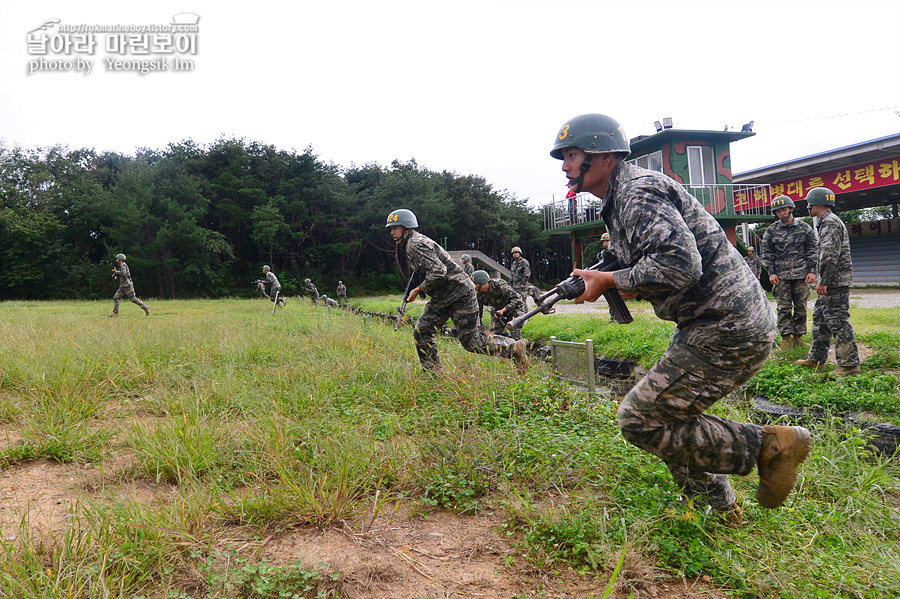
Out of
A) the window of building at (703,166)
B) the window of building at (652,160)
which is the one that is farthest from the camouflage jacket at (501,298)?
the window of building at (703,166)

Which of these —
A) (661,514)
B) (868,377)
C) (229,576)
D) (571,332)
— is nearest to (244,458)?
(229,576)

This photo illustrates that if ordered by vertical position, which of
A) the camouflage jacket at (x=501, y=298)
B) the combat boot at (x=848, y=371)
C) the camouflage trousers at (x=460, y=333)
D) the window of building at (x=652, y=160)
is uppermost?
the window of building at (x=652, y=160)

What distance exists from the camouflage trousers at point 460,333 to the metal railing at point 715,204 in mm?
13650

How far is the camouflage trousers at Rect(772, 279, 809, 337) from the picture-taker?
22.0 feet

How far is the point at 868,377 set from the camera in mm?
4793

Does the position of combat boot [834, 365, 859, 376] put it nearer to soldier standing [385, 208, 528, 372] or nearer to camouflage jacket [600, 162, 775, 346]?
Result: soldier standing [385, 208, 528, 372]

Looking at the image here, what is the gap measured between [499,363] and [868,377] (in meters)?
3.28

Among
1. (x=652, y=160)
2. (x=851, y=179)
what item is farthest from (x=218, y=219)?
(x=851, y=179)

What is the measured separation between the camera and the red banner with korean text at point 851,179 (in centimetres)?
1656

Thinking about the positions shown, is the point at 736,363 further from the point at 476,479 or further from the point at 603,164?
the point at 476,479

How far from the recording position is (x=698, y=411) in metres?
2.37

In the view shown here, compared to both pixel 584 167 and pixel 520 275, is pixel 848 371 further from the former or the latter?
pixel 520 275

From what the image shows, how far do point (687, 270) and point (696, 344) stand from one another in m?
0.39

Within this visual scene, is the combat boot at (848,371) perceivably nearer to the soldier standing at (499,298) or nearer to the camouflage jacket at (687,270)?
the camouflage jacket at (687,270)
